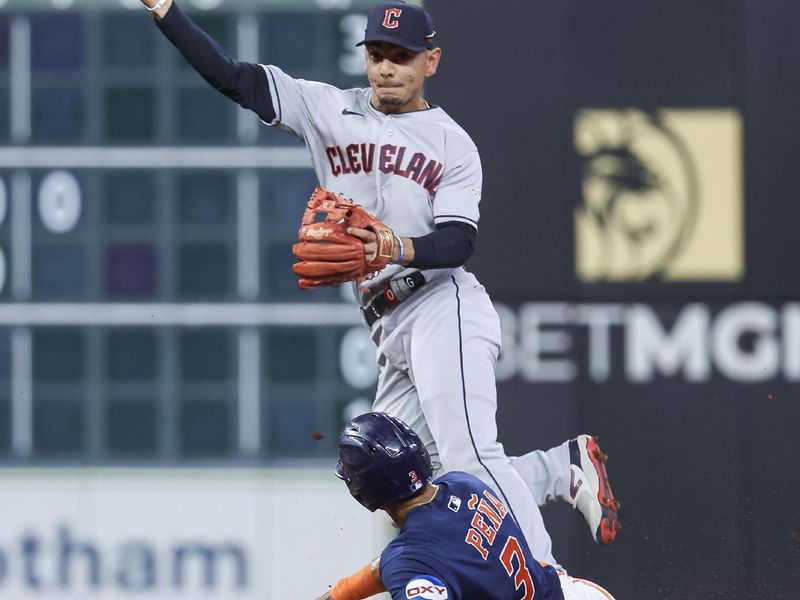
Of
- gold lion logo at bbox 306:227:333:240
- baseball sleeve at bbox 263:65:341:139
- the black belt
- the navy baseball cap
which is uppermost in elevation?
the navy baseball cap

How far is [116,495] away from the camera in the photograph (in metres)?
6.60

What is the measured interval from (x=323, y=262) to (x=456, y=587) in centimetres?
116

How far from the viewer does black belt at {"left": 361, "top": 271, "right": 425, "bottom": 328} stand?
524cm

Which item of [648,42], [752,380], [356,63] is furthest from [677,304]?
[356,63]

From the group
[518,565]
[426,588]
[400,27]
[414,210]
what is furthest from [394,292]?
[426,588]

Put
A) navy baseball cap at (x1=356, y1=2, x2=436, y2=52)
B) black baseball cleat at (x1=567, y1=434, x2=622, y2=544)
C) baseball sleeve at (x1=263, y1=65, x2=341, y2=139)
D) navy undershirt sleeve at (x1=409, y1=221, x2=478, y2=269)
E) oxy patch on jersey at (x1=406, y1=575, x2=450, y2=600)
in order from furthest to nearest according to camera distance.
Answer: black baseball cleat at (x1=567, y1=434, x2=622, y2=544), baseball sleeve at (x1=263, y1=65, x2=341, y2=139), navy baseball cap at (x1=356, y1=2, x2=436, y2=52), navy undershirt sleeve at (x1=409, y1=221, x2=478, y2=269), oxy patch on jersey at (x1=406, y1=575, x2=450, y2=600)

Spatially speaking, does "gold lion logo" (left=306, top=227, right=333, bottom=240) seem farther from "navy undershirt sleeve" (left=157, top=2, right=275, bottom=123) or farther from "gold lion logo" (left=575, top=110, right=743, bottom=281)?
"gold lion logo" (left=575, top=110, right=743, bottom=281)

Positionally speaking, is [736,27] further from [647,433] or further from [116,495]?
[116,495]

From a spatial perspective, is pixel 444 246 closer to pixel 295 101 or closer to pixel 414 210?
pixel 414 210

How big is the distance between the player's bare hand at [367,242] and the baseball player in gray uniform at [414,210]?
0.10 meters

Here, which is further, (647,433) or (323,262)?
(647,433)

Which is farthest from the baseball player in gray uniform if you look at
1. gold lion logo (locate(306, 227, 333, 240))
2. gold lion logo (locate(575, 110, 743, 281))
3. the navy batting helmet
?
gold lion logo (locate(575, 110, 743, 281))

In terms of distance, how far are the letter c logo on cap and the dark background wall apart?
4.11 feet

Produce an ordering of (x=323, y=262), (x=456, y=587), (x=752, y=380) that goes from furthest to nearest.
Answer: (x=752, y=380) < (x=323, y=262) < (x=456, y=587)
